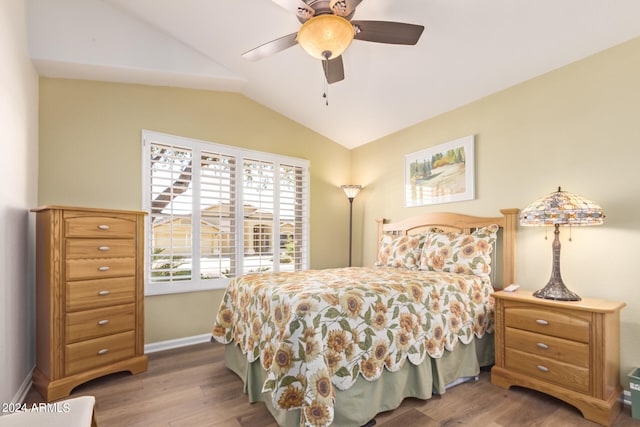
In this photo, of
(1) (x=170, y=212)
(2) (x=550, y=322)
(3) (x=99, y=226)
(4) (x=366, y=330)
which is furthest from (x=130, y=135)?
(2) (x=550, y=322)

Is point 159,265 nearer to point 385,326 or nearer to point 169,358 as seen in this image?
point 169,358

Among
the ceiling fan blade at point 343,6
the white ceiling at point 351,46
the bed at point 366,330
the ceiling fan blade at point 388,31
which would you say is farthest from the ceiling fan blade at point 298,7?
the bed at point 366,330

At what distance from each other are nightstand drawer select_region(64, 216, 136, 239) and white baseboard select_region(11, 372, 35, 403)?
43.3 inches

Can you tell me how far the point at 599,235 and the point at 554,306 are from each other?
27.1 inches

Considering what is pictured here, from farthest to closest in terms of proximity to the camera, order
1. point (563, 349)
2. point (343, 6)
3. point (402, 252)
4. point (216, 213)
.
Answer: point (216, 213), point (402, 252), point (563, 349), point (343, 6)

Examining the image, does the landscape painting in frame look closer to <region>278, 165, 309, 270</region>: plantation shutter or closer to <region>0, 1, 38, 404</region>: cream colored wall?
<region>278, 165, 309, 270</region>: plantation shutter

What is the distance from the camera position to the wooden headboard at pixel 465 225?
2.86 meters

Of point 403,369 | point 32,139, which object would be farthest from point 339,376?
point 32,139

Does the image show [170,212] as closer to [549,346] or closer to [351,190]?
[351,190]

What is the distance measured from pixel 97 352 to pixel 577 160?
4.02 m

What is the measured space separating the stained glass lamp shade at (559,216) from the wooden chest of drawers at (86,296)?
10.2 feet

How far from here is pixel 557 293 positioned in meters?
2.30

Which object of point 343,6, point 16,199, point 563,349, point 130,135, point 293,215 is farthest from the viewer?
point 293,215

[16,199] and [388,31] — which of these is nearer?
[388,31]
